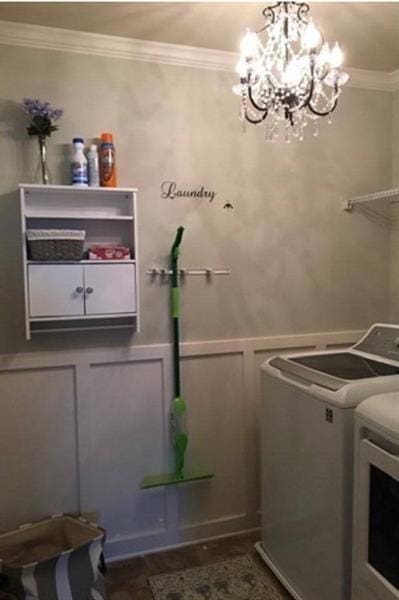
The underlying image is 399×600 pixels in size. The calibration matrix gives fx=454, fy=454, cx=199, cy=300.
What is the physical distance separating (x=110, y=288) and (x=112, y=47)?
1162 millimetres

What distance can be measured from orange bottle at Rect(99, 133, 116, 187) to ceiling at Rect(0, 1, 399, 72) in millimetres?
492

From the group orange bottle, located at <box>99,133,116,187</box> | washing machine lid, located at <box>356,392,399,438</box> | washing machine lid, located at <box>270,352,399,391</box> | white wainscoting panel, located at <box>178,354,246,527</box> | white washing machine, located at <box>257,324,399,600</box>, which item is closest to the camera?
washing machine lid, located at <box>356,392,399,438</box>

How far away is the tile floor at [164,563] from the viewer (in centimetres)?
210

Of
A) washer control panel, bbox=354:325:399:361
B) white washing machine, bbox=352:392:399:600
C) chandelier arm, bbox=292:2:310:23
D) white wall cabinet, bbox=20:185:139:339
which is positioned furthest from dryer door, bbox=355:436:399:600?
chandelier arm, bbox=292:2:310:23

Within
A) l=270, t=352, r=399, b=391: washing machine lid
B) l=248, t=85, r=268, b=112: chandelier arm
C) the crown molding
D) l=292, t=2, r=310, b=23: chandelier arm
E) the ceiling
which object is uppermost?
the ceiling

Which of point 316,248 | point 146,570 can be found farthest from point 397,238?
point 146,570

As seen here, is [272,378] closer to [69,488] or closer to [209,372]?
[209,372]

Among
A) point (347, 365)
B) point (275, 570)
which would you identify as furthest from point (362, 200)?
point (275, 570)

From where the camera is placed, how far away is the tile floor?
210 centimetres

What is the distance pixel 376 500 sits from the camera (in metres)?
1.44

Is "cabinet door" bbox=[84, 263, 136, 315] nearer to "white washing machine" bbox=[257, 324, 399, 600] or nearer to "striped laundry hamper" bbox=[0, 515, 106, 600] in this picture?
"white washing machine" bbox=[257, 324, 399, 600]

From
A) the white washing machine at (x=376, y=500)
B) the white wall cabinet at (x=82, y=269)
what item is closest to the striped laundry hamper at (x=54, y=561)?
the white wall cabinet at (x=82, y=269)

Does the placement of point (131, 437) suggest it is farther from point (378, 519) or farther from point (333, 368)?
point (378, 519)

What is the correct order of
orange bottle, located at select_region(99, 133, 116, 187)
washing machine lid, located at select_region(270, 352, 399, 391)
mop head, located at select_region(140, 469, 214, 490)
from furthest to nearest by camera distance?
mop head, located at select_region(140, 469, 214, 490) → orange bottle, located at select_region(99, 133, 116, 187) → washing machine lid, located at select_region(270, 352, 399, 391)
